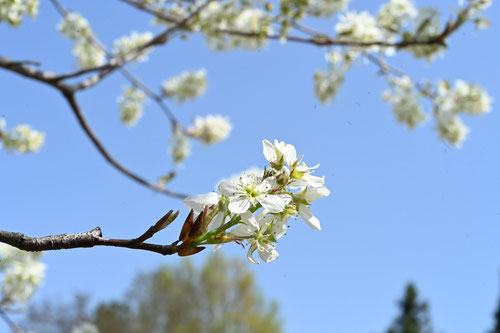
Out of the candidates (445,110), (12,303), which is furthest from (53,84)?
(445,110)

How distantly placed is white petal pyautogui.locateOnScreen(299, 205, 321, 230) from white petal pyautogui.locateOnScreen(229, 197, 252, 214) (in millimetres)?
67

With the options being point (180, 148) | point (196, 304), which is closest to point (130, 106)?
point (180, 148)

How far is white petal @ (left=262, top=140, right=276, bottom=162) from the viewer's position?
2.14 feet

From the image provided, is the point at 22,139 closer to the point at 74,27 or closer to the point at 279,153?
the point at 74,27

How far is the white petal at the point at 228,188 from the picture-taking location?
0.61 metres

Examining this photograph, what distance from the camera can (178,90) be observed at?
4.67 meters

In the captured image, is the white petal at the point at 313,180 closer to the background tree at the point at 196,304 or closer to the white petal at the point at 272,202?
the white petal at the point at 272,202

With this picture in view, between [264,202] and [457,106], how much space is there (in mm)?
2955

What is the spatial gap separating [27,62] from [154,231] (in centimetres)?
79

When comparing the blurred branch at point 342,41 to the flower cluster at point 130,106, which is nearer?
the blurred branch at point 342,41

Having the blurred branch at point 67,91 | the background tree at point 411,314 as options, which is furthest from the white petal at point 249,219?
the background tree at point 411,314

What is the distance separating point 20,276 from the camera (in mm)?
2881

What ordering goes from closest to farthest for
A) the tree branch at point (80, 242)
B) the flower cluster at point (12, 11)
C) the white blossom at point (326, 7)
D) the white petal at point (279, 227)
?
the tree branch at point (80, 242)
the white petal at point (279, 227)
the flower cluster at point (12, 11)
the white blossom at point (326, 7)

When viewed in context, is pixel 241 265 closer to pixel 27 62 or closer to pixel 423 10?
pixel 423 10
